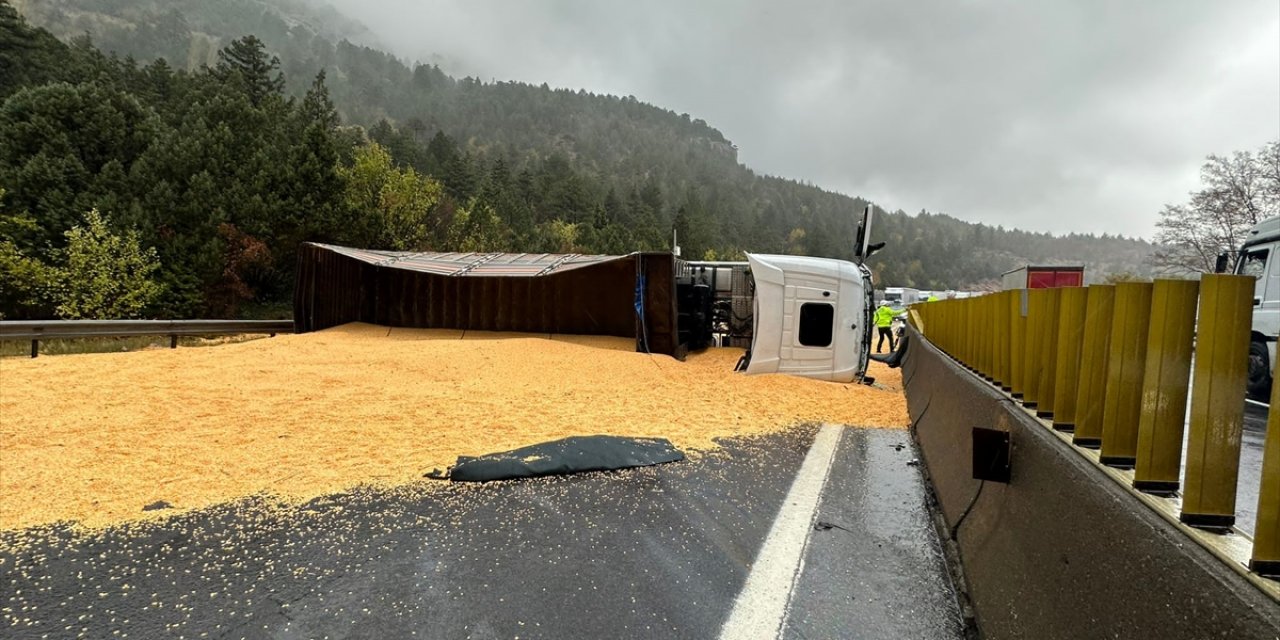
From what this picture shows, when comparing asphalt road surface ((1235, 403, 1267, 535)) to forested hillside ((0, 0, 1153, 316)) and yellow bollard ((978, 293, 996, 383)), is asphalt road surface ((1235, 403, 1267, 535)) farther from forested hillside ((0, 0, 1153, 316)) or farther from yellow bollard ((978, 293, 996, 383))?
forested hillside ((0, 0, 1153, 316))

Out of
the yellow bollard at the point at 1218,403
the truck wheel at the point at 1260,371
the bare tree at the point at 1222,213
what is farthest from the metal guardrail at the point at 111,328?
the bare tree at the point at 1222,213

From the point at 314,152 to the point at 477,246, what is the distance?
50.0 feet

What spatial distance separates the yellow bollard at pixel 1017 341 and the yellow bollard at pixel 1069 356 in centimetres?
65

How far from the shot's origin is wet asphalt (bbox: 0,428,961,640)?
2.47 m

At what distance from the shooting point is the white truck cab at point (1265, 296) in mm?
9234

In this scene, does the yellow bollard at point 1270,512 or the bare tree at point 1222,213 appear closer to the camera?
the yellow bollard at point 1270,512

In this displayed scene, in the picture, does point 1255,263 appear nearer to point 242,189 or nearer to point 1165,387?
point 1165,387

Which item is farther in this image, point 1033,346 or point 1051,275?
point 1051,275

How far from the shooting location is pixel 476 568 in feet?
9.66

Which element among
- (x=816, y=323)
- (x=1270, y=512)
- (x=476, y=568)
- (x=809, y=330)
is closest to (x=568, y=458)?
(x=476, y=568)

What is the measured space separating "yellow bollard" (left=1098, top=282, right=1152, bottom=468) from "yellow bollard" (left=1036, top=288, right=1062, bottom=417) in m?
0.71

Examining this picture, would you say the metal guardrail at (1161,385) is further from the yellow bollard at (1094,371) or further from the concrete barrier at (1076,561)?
the concrete barrier at (1076,561)

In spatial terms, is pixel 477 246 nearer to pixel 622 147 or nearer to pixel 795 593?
pixel 795 593

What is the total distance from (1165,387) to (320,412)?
6784 millimetres
